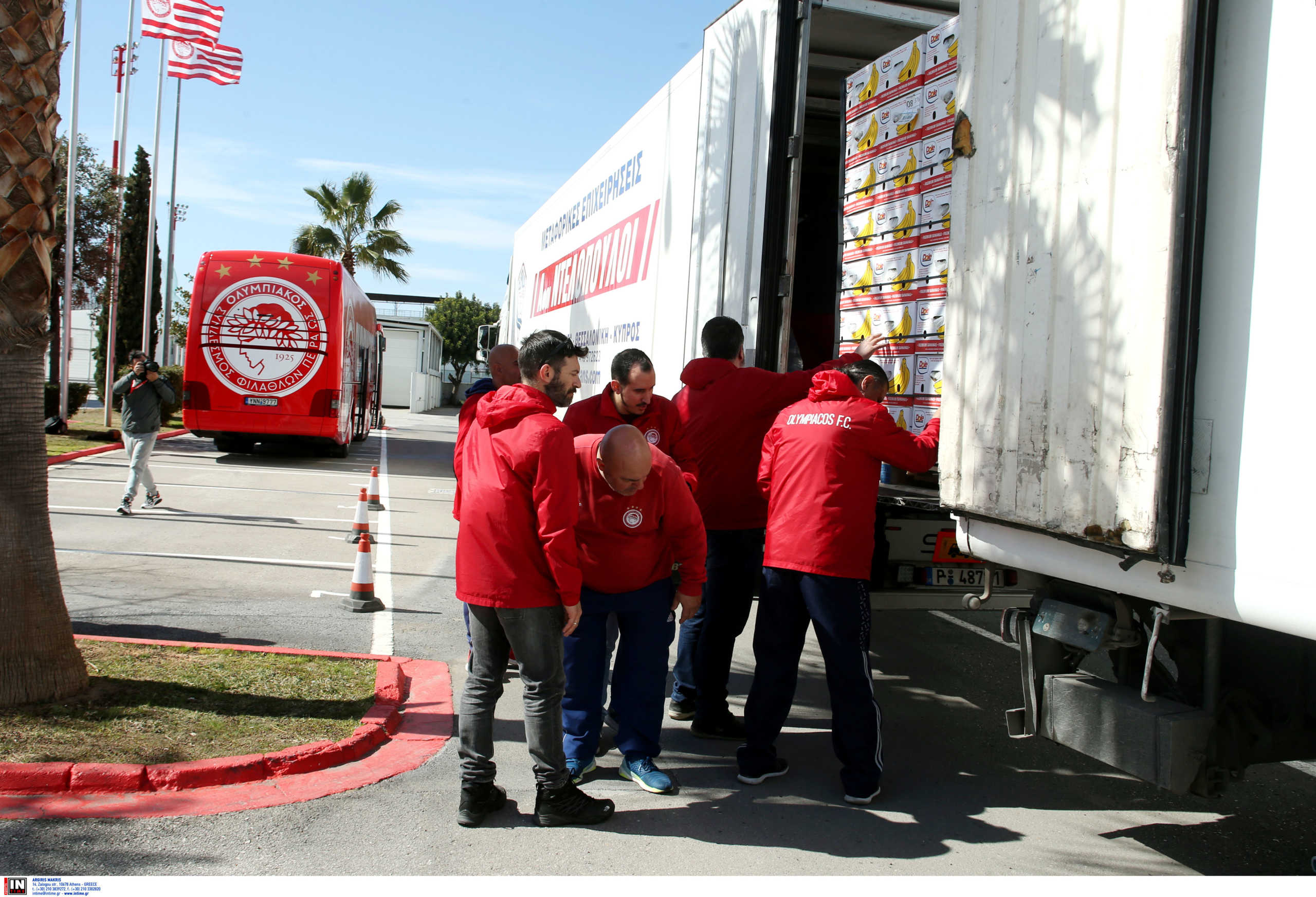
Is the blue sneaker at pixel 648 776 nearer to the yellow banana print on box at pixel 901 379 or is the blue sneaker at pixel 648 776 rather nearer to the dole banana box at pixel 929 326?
the yellow banana print on box at pixel 901 379

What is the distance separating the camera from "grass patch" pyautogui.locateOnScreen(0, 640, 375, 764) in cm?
422

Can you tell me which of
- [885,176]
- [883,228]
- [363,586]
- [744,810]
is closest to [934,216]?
[883,228]

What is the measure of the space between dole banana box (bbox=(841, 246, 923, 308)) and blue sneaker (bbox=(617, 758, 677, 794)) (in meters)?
2.60

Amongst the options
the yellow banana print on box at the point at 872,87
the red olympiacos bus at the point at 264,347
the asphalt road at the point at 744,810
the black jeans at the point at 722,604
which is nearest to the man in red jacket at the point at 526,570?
the asphalt road at the point at 744,810

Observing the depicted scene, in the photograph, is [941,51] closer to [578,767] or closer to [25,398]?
[578,767]

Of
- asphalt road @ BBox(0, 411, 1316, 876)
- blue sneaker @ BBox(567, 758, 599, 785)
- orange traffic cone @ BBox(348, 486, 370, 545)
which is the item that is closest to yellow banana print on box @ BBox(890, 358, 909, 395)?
asphalt road @ BBox(0, 411, 1316, 876)

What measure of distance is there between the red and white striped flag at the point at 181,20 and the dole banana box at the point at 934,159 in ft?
64.8

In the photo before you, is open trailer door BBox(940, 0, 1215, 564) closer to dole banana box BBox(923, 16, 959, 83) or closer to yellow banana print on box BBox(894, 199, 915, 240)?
dole banana box BBox(923, 16, 959, 83)

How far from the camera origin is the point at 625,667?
442cm

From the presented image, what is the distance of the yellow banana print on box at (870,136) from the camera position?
540 cm

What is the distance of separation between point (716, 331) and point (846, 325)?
29.2 inches

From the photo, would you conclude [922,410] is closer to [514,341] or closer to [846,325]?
[846,325]

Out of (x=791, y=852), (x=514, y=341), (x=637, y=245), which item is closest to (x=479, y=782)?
(x=791, y=852)

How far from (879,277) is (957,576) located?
168 cm
